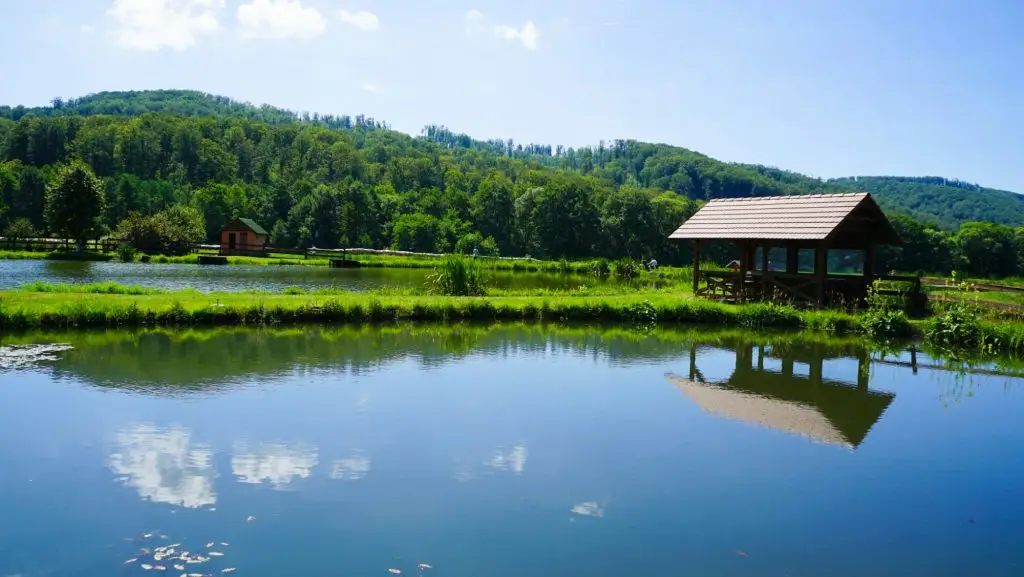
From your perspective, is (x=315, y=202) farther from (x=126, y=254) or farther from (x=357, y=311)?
(x=357, y=311)

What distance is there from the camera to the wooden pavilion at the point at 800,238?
25156 millimetres

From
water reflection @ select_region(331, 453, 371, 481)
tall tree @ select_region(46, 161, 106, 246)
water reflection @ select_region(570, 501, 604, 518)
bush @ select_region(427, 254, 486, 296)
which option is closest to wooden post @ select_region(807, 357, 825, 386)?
water reflection @ select_region(570, 501, 604, 518)

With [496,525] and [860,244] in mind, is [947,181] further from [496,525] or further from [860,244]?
[496,525]

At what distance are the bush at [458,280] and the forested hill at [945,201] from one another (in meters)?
111

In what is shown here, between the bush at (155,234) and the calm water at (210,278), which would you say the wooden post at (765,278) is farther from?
the bush at (155,234)

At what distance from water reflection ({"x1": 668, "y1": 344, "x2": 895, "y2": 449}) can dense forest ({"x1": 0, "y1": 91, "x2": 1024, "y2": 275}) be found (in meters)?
42.1

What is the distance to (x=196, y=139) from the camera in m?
117

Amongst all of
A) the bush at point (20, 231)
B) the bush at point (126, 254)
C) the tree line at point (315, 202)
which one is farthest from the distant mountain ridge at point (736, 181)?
the bush at point (126, 254)

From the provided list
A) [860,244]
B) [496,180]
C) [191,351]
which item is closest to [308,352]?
[191,351]

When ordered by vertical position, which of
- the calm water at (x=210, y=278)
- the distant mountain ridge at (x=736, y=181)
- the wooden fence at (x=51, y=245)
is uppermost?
the distant mountain ridge at (x=736, y=181)

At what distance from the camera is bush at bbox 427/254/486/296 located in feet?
94.6

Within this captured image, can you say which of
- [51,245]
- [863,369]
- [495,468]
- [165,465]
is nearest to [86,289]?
[165,465]

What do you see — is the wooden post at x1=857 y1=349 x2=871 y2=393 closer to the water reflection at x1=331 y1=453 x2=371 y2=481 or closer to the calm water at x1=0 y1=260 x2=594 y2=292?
the water reflection at x1=331 y1=453 x2=371 y2=481

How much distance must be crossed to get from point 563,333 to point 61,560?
16.1m
